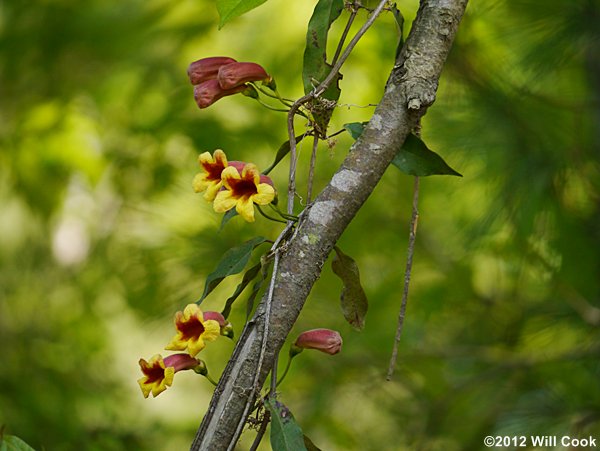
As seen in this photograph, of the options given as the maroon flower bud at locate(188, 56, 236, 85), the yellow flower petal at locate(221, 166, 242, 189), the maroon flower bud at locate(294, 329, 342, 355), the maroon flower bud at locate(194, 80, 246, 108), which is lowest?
the maroon flower bud at locate(294, 329, 342, 355)

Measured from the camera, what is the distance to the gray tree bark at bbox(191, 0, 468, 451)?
1.73ft

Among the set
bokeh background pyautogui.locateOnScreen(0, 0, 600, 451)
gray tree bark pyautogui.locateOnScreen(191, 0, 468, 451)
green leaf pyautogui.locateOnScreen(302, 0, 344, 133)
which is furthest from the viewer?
bokeh background pyautogui.locateOnScreen(0, 0, 600, 451)

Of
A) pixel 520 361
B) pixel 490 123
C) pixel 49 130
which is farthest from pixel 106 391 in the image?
pixel 490 123

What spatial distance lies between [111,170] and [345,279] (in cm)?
Result: 161

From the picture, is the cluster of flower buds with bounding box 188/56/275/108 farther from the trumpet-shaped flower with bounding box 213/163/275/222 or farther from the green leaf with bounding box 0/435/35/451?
the green leaf with bounding box 0/435/35/451

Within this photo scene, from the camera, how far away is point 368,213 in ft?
5.48

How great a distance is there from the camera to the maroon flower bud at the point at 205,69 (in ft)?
2.17

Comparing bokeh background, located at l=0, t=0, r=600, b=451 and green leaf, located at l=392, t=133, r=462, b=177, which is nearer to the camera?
green leaf, located at l=392, t=133, r=462, b=177

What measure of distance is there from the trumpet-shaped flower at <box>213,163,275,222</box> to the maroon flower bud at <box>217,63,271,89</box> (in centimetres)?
10

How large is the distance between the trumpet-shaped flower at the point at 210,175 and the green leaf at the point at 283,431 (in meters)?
0.16

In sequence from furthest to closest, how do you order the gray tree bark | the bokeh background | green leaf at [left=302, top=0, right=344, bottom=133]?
the bokeh background
green leaf at [left=302, top=0, right=344, bottom=133]
the gray tree bark

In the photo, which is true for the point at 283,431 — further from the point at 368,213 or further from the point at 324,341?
the point at 368,213

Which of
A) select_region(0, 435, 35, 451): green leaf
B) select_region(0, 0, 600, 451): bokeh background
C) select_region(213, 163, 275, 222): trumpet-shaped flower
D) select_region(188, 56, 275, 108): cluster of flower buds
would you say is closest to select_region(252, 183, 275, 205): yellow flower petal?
select_region(213, 163, 275, 222): trumpet-shaped flower

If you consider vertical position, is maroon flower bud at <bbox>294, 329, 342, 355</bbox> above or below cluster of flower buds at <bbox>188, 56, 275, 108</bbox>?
below
